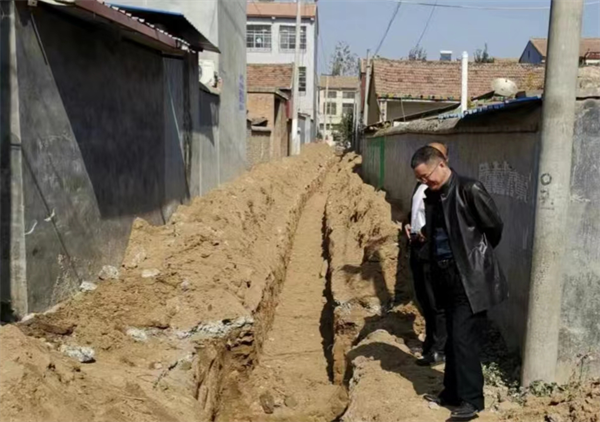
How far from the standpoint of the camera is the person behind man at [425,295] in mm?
5457

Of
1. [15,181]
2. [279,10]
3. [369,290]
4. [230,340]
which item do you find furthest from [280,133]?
[279,10]

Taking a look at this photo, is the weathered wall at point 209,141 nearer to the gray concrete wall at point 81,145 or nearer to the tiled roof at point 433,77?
the gray concrete wall at point 81,145

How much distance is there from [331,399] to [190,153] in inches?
259

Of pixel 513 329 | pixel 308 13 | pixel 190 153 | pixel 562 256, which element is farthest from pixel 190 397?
pixel 308 13

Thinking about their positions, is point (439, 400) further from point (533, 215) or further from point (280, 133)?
point (280, 133)

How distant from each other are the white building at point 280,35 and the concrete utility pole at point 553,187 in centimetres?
4953

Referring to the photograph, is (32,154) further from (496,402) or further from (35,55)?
(496,402)

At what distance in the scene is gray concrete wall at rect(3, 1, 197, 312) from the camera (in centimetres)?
582

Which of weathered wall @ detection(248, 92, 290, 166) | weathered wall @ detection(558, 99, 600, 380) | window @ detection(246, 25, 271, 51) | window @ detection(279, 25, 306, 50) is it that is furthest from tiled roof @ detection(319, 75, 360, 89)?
weathered wall @ detection(558, 99, 600, 380)

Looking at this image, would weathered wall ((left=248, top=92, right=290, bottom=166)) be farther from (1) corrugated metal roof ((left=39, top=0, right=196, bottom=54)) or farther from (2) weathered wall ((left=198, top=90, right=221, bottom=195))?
(1) corrugated metal roof ((left=39, top=0, right=196, bottom=54))

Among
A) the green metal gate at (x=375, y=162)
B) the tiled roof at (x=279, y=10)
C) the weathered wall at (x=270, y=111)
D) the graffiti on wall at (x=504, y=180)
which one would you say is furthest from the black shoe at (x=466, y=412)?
the tiled roof at (x=279, y=10)

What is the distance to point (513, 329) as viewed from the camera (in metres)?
5.25

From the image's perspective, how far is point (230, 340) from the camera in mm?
6945

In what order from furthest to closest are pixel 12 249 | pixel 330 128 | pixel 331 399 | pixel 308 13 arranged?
pixel 330 128, pixel 308 13, pixel 331 399, pixel 12 249
